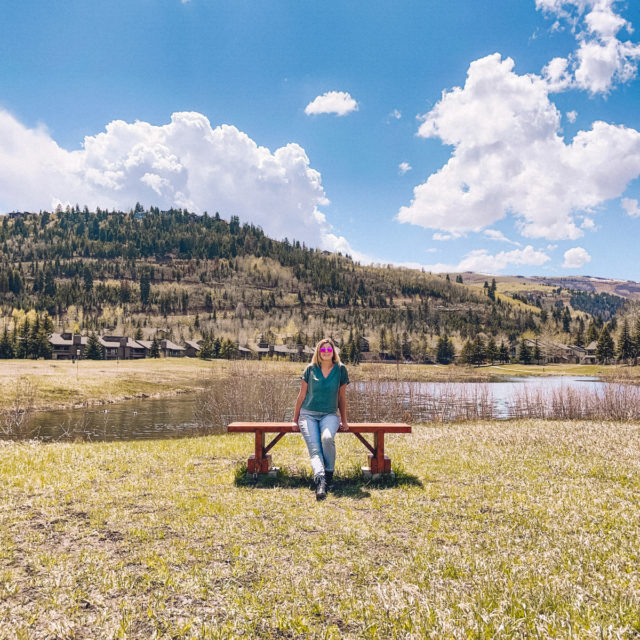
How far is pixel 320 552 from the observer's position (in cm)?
573

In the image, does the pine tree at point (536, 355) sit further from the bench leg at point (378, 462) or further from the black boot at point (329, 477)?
the black boot at point (329, 477)

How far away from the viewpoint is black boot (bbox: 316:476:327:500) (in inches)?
318

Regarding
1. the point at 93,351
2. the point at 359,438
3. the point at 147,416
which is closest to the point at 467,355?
the point at 93,351

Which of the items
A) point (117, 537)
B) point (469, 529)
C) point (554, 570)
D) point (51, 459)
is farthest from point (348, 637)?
point (51, 459)

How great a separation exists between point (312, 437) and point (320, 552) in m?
3.34

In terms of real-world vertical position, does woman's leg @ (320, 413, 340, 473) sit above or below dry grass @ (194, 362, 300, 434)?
above

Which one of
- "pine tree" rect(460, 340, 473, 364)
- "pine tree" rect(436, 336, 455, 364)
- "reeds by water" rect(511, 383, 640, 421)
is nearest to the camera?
"reeds by water" rect(511, 383, 640, 421)

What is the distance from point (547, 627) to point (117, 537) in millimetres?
5391

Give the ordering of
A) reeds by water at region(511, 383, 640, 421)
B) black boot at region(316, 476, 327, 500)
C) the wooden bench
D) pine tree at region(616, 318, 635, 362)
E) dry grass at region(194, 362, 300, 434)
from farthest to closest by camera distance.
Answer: pine tree at region(616, 318, 635, 362), dry grass at region(194, 362, 300, 434), reeds by water at region(511, 383, 640, 421), the wooden bench, black boot at region(316, 476, 327, 500)

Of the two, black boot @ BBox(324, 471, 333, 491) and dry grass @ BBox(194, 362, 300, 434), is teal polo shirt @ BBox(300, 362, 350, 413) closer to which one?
black boot @ BBox(324, 471, 333, 491)

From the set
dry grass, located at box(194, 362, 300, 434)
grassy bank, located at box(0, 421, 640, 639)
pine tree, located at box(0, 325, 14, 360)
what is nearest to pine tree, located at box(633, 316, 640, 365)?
dry grass, located at box(194, 362, 300, 434)

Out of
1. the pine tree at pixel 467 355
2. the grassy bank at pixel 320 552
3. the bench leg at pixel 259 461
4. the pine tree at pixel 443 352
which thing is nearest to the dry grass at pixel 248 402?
the grassy bank at pixel 320 552

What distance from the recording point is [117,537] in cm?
623

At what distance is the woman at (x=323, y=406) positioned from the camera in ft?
29.5
